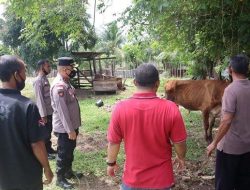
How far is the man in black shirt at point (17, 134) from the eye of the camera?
3.20 meters

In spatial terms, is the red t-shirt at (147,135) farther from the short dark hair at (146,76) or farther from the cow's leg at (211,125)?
the cow's leg at (211,125)

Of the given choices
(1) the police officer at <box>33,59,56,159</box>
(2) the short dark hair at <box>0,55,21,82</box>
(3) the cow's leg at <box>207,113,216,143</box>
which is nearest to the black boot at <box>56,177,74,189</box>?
(1) the police officer at <box>33,59,56,159</box>

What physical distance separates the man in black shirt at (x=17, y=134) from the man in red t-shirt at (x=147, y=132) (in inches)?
27.2

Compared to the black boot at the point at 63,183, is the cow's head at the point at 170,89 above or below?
above

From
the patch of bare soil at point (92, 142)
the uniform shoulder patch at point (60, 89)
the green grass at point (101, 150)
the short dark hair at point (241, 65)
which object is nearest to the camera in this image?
the short dark hair at point (241, 65)

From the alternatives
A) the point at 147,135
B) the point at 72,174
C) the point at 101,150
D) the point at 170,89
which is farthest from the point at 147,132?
the point at 170,89

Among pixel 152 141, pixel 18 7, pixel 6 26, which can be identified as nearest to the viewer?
pixel 152 141

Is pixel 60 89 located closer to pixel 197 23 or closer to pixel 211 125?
pixel 197 23

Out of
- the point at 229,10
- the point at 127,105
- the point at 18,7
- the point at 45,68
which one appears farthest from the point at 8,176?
the point at 18,7

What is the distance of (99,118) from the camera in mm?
11938

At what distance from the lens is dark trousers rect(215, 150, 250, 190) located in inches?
164

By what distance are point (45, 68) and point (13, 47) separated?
1652cm

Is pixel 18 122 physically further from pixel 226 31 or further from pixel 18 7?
pixel 18 7

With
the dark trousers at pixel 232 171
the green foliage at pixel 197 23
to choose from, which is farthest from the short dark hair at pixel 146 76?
the green foliage at pixel 197 23
